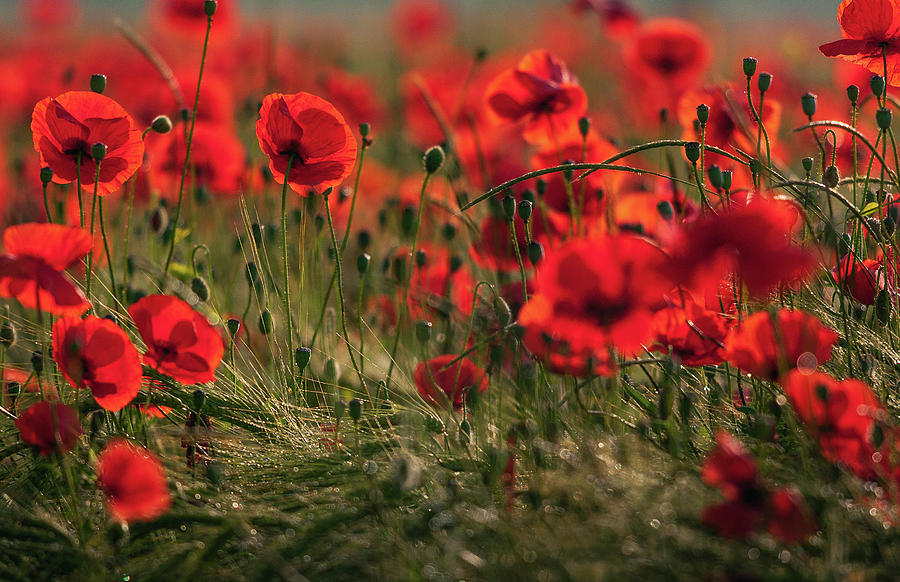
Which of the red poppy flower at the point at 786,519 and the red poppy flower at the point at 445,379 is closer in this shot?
the red poppy flower at the point at 786,519

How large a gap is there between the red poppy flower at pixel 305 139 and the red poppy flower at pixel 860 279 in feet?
2.38

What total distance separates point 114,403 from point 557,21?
248 inches

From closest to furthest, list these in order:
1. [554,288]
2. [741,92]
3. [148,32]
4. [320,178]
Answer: [554,288], [320,178], [741,92], [148,32]

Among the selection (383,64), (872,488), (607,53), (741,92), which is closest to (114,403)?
(872,488)

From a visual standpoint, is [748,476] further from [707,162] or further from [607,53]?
[607,53]

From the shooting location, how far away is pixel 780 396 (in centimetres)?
133

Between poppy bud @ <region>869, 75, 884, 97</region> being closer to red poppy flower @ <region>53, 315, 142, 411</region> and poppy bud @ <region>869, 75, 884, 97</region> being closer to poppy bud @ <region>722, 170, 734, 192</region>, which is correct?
poppy bud @ <region>722, 170, 734, 192</region>

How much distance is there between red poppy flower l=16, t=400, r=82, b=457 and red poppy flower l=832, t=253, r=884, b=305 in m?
1.03

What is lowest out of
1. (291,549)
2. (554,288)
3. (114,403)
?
(291,549)

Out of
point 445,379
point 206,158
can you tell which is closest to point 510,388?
point 445,379

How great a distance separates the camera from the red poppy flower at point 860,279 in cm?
140

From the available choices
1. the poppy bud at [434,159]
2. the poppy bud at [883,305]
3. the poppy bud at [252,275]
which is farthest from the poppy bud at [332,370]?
the poppy bud at [883,305]

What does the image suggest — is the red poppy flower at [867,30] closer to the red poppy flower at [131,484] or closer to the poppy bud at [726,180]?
the poppy bud at [726,180]

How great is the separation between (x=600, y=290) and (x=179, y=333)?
1.87ft
